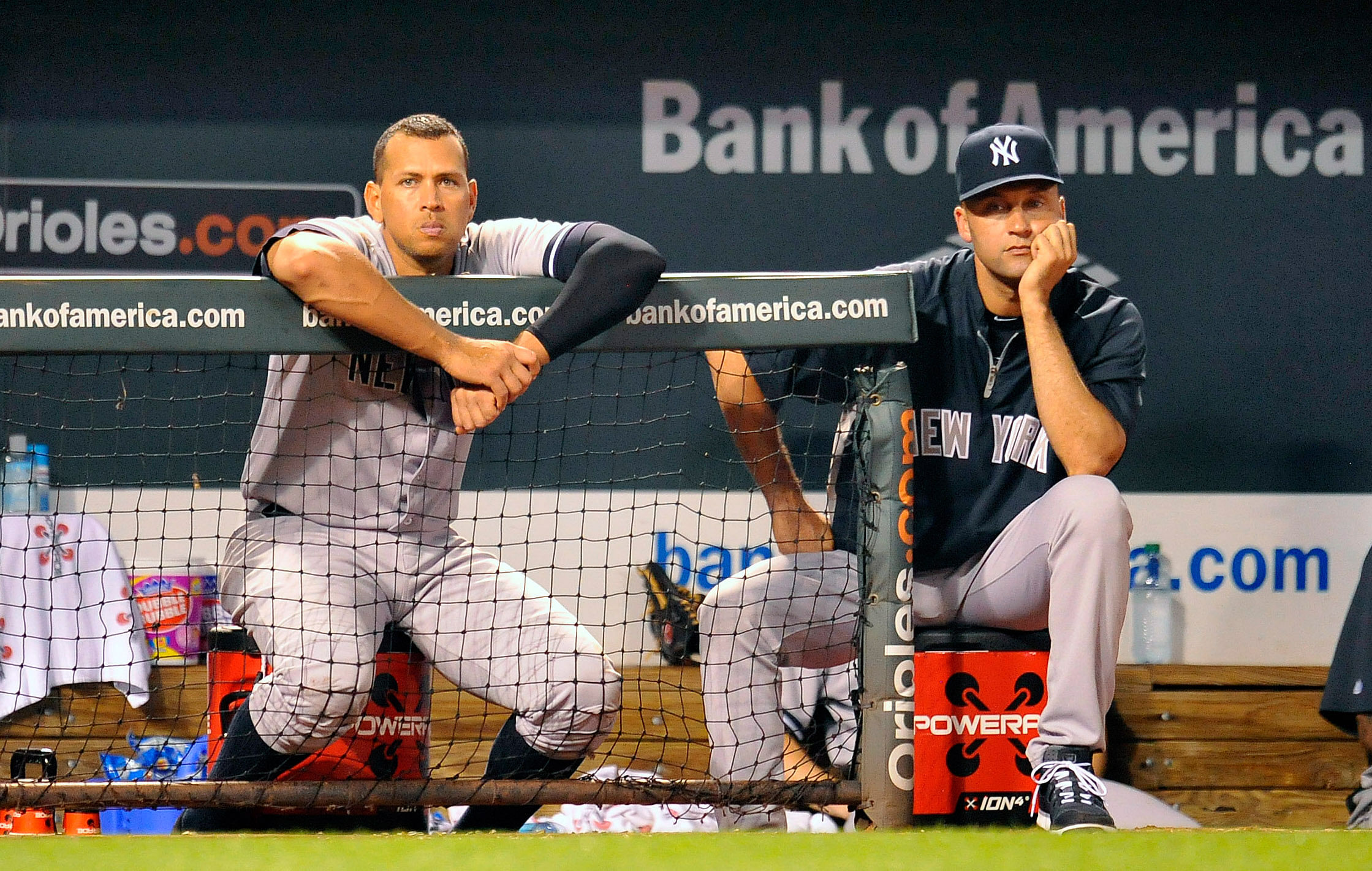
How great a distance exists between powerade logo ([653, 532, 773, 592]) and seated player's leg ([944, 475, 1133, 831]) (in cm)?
149

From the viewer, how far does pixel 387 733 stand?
258 cm

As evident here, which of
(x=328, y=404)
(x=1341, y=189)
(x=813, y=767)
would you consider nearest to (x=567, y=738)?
(x=813, y=767)

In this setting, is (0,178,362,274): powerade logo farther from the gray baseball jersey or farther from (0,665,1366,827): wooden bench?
the gray baseball jersey

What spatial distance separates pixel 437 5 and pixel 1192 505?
100 inches

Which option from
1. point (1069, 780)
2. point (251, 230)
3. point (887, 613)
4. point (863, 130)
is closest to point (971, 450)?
point (887, 613)

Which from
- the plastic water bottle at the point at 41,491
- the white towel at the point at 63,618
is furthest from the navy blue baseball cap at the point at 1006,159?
the plastic water bottle at the point at 41,491

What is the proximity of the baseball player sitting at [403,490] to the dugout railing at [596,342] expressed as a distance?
0.23 ft

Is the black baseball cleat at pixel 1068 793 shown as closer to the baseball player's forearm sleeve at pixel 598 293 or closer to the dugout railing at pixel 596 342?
the dugout railing at pixel 596 342

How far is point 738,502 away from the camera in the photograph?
3963 mm

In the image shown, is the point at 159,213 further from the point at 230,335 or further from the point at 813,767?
the point at 813,767

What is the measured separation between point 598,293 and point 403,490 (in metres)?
0.58

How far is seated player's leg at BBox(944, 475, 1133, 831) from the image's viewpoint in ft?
7.13

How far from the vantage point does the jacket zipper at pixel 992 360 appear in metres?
2.70

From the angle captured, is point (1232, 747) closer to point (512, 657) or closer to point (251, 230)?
point (512, 657)
